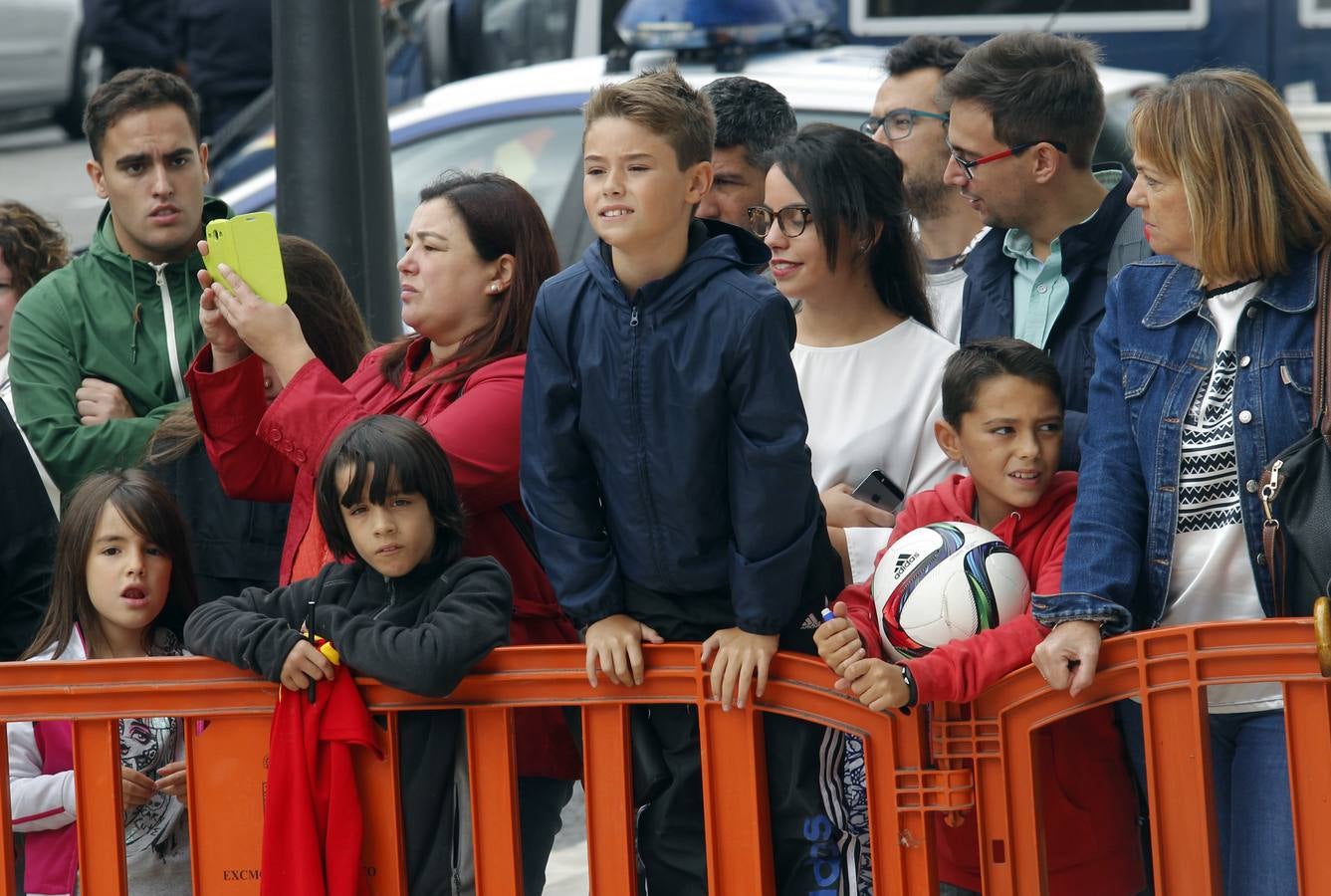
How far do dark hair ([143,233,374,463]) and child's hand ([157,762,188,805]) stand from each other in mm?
856

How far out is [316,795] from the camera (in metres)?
3.64

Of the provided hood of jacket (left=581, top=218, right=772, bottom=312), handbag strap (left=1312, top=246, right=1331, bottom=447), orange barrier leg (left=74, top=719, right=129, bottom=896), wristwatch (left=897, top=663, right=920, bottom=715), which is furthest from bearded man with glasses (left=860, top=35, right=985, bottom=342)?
orange barrier leg (left=74, top=719, right=129, bottom=896)

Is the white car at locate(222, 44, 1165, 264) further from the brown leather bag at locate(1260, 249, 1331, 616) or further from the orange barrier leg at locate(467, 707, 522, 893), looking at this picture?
the brown leather bag at locate(1260, 249, 1331, 616)

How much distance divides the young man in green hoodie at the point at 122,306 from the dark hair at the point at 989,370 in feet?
6.47

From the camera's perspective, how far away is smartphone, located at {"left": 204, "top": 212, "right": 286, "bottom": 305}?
4.11 m

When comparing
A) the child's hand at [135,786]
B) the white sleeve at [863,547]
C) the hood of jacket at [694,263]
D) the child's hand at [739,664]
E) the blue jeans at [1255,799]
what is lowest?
the blue jeans at [1255,799]

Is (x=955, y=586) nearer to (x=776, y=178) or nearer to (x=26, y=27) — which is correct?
(x=776, y=178)

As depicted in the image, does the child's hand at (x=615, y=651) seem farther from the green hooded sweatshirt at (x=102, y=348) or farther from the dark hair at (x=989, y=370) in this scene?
the green hooded sweatshirt at (x=102, y=348)

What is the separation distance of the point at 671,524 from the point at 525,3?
738 cm

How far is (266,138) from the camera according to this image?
9.06 meters

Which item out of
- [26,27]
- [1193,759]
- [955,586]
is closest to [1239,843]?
[1193,759]

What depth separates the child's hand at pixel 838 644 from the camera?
136 inches

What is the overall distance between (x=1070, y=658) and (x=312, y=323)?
80.1 inches

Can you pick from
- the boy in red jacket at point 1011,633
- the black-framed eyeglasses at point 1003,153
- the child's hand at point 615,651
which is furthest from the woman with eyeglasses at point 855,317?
the child's hand at point 615,651
